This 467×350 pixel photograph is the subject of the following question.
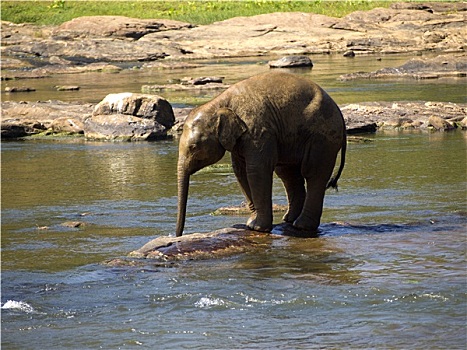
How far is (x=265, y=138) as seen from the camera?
10.8m

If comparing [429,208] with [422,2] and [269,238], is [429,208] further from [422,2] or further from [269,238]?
[422,2]

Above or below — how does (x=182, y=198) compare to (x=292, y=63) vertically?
above

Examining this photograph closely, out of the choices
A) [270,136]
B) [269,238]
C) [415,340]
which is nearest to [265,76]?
[270,136]

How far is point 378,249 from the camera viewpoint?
33.7 feet

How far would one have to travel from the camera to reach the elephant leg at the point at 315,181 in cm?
1112

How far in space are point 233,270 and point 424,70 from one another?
25494 millimetres

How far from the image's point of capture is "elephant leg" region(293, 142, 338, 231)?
1112 cm

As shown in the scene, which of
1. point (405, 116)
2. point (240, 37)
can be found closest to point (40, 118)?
point (405, 116)

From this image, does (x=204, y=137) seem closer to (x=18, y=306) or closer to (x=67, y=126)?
(x=18, y=306)

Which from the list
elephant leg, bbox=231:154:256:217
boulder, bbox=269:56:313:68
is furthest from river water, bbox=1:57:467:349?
boulder, bbox=269:56:313:68

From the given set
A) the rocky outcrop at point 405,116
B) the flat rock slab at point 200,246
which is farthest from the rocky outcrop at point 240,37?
the flat rock slab at point 200,246

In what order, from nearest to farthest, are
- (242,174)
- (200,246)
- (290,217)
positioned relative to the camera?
(200,246)
(242,174)
(290,217)

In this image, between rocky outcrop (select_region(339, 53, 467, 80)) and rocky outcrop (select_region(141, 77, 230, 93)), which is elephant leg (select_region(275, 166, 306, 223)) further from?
rocky outcrop (select_region(339, 53, 467, 80))

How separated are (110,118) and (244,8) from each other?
146 feet
